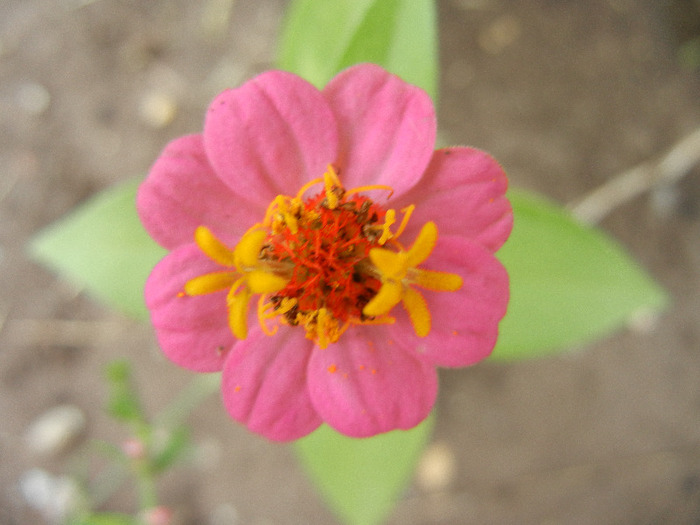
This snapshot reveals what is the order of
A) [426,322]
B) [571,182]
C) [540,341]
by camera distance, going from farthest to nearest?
[571,182] → [540,341] → [426,322]

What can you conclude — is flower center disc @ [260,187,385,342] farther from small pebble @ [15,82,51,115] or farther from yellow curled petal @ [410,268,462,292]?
small pebble @ [15,82,51,115]

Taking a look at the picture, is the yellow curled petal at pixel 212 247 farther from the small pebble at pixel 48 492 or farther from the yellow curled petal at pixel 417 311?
the small pebble at pixel 48 492

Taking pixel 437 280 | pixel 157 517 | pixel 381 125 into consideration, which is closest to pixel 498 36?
pixel 381 125

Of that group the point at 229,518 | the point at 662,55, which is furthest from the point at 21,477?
the point at 662,55

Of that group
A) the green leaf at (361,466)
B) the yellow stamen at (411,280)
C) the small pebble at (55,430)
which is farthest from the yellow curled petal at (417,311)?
the small pebble at (55,430)

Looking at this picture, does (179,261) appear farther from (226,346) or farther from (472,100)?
(472,100)

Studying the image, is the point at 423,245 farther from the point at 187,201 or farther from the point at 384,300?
the point at 187,201

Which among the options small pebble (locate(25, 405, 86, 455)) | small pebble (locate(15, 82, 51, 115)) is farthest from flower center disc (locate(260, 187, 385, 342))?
small pebble (locate(15, 82, 51, 115))
